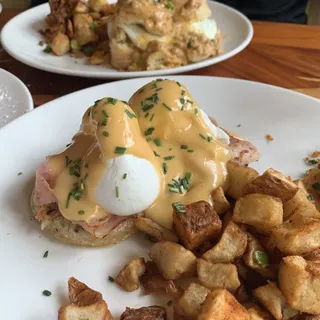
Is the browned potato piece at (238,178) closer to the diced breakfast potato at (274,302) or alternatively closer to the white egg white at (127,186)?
the white egg white at (127,186)

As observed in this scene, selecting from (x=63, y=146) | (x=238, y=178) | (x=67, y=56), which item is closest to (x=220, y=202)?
(x=238, y=178)

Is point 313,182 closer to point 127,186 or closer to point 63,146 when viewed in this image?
point 127,186

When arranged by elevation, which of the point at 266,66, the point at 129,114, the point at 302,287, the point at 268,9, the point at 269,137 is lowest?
the point at 268,9

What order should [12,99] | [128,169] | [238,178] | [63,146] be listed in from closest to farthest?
[128,169], [238,178], [63,146], [12,99]

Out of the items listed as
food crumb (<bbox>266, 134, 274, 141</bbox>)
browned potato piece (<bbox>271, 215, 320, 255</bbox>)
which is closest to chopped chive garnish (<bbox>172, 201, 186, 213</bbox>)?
browned potato piece (<bbox>271, 215, 320, 255</bbox>)

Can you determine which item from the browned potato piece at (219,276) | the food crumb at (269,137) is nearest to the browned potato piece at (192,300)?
the browned potato piece at (219,276)

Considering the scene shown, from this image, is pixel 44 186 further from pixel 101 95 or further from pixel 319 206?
pixel 319 206

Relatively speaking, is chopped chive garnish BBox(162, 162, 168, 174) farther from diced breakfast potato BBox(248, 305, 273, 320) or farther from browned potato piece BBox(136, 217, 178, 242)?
diced breakfast potato BBox(248, 305, 273, 320)
